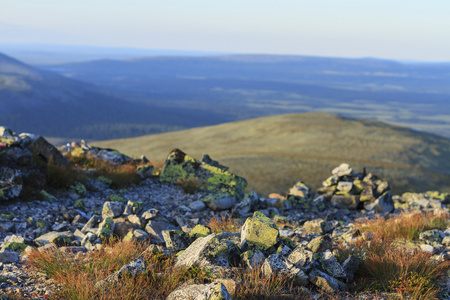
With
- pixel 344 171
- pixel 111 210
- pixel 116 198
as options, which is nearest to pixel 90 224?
pixel 111 210

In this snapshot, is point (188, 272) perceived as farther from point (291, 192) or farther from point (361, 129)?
point (361, 129)

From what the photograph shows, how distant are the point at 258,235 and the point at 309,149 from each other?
41105mm

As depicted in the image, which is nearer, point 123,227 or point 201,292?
point 201,292

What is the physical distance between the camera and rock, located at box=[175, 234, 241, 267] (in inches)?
230

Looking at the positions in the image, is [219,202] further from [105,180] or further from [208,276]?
[208,276]

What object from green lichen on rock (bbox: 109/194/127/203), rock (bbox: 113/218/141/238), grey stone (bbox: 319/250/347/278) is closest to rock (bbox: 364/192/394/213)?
green lichen on rock (bbox: 109/194/127/203)

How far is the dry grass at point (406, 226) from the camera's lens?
884cm

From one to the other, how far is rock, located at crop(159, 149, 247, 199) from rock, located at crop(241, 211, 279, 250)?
7.57 meters

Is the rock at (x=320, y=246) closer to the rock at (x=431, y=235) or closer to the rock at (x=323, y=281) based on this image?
the rock at (x=323, y=281)

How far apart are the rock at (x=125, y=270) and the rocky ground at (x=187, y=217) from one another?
0.05 ft

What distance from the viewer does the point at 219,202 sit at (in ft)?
41.6

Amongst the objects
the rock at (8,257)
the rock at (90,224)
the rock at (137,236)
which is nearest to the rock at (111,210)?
the rock at (90,224)

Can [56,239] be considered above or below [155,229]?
below

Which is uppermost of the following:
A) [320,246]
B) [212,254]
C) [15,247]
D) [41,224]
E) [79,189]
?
[212,254]
